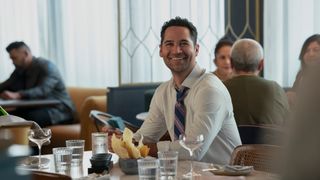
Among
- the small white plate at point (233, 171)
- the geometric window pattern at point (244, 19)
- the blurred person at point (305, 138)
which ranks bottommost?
the small white plate at point (233, 171)

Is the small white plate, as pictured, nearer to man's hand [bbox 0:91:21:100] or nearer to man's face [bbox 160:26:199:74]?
man's face [bbox 160:26:199:74]

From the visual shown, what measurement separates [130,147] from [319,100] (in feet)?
6.61

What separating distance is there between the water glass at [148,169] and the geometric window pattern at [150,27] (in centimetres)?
419

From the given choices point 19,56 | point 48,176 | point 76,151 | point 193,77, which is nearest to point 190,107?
point 193,77

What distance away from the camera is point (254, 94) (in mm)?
3996

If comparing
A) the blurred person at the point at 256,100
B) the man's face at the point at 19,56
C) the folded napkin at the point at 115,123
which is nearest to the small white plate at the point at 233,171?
the blurred person at the point at 256,100

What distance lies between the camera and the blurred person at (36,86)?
271 inches

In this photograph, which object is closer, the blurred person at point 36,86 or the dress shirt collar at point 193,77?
the dress shirt collar at point 193,77

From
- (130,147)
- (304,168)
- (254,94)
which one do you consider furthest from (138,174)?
(304,168)

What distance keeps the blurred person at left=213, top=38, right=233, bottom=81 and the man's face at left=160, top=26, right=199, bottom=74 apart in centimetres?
201

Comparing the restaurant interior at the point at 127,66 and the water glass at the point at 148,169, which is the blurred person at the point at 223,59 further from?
the water glass at the point at 148,169

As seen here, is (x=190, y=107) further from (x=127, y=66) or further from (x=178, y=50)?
(x=127, y=66)

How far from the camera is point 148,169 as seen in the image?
7.50 feet

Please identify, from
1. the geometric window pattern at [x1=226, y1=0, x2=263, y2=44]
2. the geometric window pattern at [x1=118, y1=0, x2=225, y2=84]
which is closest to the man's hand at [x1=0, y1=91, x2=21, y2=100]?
the geometric window pattern at [x1=118, y1=0, x2=225, y2=84]
